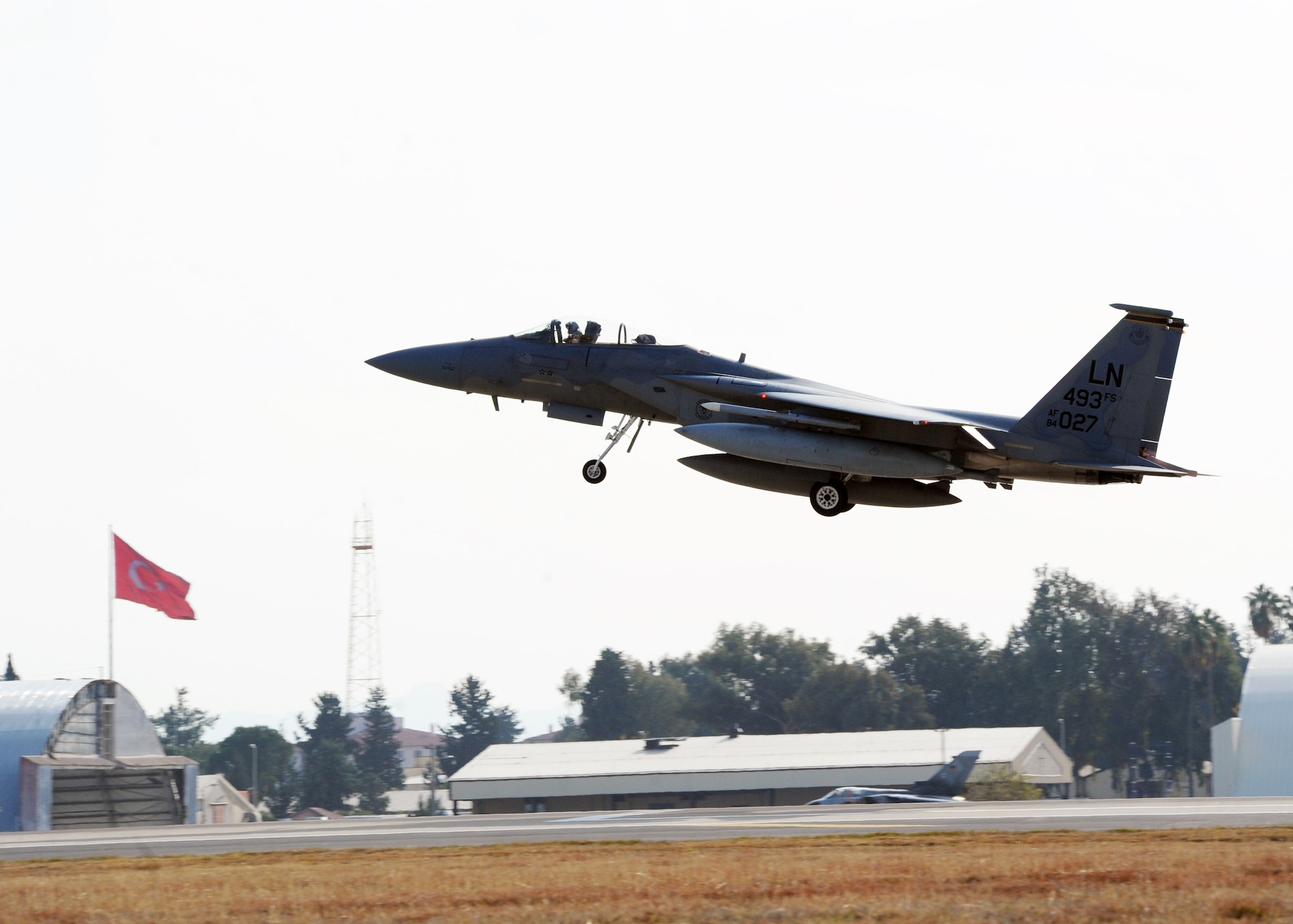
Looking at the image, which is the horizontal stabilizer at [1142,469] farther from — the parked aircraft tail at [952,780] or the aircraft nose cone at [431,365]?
the parked aircraft tail at [952,780]

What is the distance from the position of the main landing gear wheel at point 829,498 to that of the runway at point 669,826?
6148 millimetres

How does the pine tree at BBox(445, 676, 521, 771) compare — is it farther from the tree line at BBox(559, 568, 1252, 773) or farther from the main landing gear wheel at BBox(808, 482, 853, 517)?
the main landing gear wheel at BBox(808, 482, 853, 517)

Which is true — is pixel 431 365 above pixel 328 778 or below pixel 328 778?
above

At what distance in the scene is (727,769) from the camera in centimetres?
7606

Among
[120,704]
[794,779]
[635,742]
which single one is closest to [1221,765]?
[794,779]

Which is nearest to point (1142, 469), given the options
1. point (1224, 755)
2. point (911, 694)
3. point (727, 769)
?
point (727, 769)

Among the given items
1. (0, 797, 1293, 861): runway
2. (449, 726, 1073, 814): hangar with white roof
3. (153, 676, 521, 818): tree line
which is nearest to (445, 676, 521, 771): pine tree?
(153, 676, 521, 818): tree line

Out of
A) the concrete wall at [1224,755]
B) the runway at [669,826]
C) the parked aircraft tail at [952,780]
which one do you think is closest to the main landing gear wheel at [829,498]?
the runway at [669,826]

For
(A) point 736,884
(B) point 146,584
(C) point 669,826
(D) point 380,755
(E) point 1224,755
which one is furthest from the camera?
(D) point 380,755

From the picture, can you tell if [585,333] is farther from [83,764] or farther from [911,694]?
[911,694]

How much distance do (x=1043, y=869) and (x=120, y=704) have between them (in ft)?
172

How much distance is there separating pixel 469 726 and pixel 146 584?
79.2 m

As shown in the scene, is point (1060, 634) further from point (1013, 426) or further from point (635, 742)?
point (1013, 426)

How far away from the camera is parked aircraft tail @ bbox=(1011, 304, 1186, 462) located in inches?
1062
